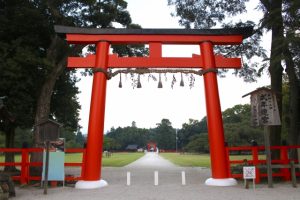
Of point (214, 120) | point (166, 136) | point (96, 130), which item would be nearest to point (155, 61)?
point (214, 120)

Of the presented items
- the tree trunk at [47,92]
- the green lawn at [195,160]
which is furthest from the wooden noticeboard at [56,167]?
the green lawn at [195,160]

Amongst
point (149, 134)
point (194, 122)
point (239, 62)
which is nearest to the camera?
point (239, 62)

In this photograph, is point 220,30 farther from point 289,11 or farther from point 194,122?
point 194,122

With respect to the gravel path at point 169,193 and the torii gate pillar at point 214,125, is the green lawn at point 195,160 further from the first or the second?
the gravel path at point 169,193

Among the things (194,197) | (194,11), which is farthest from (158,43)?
(194,197)

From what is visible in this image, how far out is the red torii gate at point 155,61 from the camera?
11.4 m

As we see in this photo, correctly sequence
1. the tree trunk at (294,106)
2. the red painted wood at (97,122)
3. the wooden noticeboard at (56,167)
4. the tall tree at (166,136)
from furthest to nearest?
1. the tall tree at (166,136)
2. the tree trunk at (294,106)
3. the wooden noticeboard at (56,167)
4. the red painted wood at (97,122)

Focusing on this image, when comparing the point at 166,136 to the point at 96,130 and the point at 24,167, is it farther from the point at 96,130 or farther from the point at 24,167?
the point at 96,130

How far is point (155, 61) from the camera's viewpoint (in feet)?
40.3

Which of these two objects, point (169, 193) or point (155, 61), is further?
point (155, 61)

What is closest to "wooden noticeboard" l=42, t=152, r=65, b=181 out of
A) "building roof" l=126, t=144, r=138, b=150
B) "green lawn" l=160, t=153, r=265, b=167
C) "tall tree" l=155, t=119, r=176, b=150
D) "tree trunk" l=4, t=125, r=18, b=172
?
"tree trunk" l=4, t=125, r=18, b=172

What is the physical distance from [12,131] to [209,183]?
12259 mm

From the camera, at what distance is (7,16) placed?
15.0 metres

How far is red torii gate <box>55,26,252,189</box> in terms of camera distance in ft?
A: 37.4
